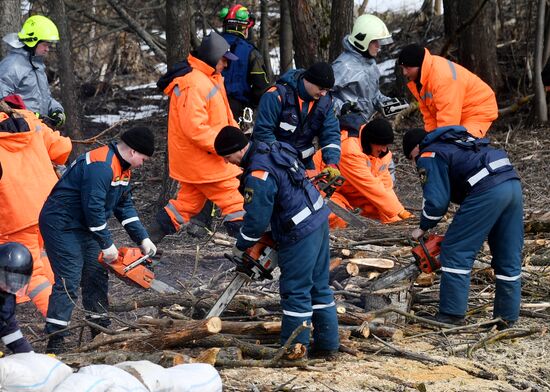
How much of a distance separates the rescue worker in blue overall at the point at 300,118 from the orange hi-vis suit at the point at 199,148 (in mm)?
530

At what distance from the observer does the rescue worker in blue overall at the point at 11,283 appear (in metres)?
4.95

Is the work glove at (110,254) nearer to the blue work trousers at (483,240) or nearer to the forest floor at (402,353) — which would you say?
the forest floor at (402,353)

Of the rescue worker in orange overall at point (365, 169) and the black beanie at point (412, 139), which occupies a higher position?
the black beanie at point (412, 139)

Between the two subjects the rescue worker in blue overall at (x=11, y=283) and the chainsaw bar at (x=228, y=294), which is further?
the chainsaw bar at (x=228, y=294)

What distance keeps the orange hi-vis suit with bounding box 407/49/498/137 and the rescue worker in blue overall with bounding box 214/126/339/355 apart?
11.2 ft

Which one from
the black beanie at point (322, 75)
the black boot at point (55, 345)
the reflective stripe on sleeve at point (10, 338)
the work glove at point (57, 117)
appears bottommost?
the black boot at point (55, 345)

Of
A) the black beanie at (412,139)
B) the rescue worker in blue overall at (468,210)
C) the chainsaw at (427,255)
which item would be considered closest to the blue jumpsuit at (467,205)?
the rescue worker in blue overall at (468,210)

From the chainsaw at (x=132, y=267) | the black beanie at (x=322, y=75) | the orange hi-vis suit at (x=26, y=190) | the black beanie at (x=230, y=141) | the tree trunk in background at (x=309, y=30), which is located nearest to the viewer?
the black beanie at (x=230, y=141)

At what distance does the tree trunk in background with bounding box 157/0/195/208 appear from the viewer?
1070 centimetres

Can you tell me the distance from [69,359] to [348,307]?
7.72 ft

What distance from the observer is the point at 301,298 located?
5910 millimetres

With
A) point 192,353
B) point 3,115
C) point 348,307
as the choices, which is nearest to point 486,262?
point 348,307

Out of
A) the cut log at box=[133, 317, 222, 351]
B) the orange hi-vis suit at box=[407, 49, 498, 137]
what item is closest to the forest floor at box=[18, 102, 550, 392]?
the cut log at box=[133, 317, 222, 351]

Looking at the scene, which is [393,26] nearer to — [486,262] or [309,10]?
[309,10]
